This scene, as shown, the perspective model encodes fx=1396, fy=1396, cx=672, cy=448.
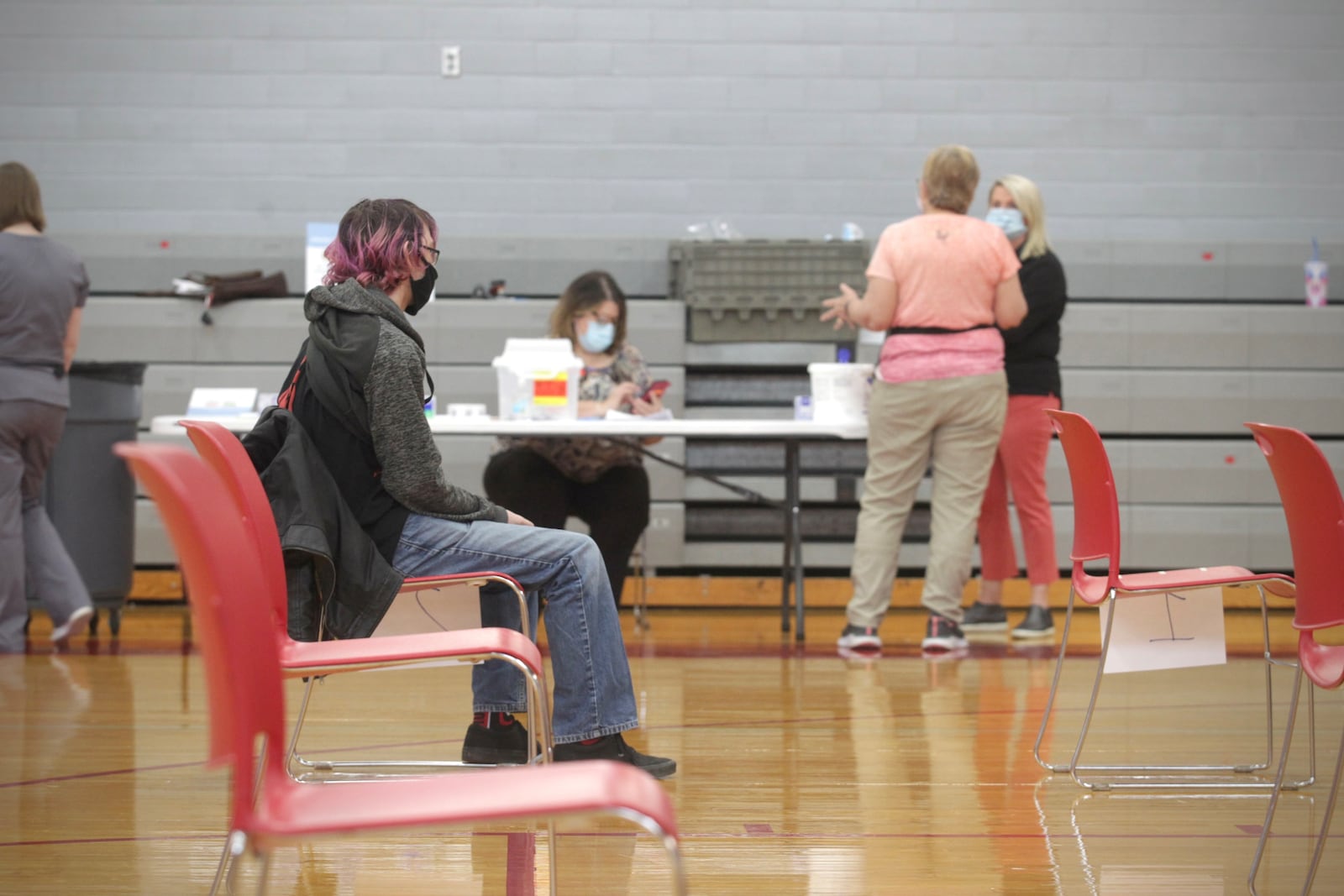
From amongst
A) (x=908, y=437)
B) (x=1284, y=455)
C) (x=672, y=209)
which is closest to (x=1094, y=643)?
(x=908, y=437)

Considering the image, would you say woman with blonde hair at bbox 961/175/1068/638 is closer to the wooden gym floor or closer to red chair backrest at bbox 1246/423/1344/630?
the wooden gym floor

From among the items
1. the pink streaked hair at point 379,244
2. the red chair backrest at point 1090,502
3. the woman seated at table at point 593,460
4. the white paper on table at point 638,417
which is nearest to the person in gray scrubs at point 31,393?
the woman seated at table at point 593,460

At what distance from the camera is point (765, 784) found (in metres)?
2.74

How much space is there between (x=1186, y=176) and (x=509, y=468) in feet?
11.3

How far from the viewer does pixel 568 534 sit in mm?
2496

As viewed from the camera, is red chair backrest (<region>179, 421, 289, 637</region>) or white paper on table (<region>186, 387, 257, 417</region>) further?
white paper on table (<region>186, 387, 257, 417</region>)

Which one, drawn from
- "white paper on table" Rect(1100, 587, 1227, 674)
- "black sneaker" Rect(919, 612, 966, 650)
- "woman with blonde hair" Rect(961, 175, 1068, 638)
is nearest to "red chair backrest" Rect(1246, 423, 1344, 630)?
"white paper on table" Rect(1100, 587, 1227, 674)

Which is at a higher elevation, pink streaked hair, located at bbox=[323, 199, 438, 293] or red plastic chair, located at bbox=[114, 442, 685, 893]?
pink streaked hair, located at bbox=[323, 199, 438, 293]

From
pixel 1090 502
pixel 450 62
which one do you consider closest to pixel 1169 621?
pixel 1090 502

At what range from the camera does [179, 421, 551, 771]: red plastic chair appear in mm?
1918

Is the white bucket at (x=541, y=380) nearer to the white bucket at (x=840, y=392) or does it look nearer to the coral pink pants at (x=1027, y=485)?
the white bucket at (x=840, y=392)

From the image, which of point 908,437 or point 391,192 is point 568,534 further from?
point 391,192

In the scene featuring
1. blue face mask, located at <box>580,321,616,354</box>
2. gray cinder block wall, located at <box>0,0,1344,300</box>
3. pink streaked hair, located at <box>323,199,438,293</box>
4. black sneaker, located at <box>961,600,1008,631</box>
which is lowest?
black sneaker, located at <box>961,600,1008,631</box>

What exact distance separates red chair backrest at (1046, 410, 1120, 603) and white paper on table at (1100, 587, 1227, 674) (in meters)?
0.09
